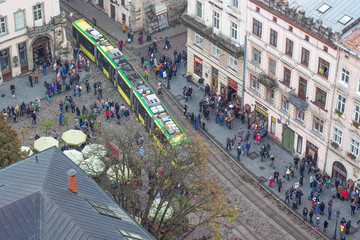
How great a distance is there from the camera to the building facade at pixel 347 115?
80.6 m

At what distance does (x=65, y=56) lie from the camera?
112 m

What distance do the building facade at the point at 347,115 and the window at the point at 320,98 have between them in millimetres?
1649

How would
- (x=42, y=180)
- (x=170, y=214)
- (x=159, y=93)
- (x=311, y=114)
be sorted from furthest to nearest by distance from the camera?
(x=159, y=93)
(x=311, y=114)
(x=170, y=214)
(x=42, y=180)

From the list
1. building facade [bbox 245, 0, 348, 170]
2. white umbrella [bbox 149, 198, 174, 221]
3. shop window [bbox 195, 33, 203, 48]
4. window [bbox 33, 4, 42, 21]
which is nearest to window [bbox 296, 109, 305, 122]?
building facade [bbox 245, 0, 348, 170]

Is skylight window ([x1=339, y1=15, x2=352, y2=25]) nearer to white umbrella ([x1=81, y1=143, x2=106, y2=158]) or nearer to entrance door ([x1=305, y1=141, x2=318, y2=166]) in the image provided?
entrance door ([x1=305, y1=141, x2=318, y2=166])

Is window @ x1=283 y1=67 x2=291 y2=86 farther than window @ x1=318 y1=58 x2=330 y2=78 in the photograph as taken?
Yes

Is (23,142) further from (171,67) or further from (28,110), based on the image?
(171,67)

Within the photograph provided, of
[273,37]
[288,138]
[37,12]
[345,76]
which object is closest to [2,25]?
[37,12]

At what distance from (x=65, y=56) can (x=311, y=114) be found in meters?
39.7

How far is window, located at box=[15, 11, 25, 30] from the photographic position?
104662 millimetres

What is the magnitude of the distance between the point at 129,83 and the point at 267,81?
18.8 meters

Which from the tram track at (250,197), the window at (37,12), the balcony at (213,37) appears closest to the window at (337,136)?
the tram track at (250,197)

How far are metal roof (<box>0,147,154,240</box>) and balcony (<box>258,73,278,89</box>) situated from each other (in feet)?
116

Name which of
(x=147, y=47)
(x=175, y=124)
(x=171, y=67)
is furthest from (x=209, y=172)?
(x=147, y=47)
